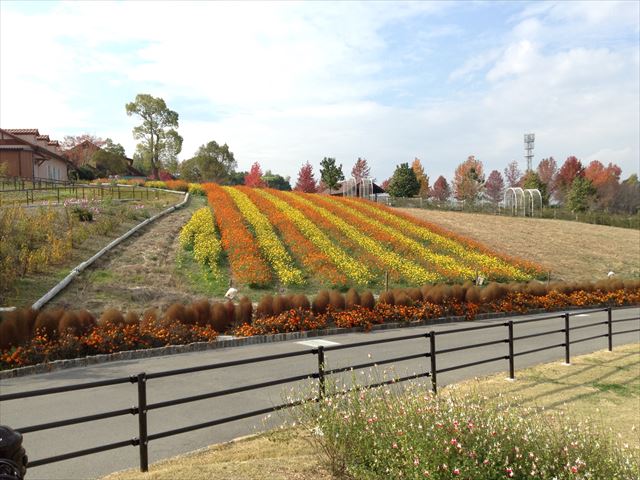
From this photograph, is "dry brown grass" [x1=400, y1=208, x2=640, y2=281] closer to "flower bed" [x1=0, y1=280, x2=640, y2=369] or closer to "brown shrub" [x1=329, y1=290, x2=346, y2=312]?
"flower bed" [x1=0, y1=280, x2=640, y2=369]

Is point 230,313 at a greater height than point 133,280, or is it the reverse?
point 133,280

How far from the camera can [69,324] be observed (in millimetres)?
12492

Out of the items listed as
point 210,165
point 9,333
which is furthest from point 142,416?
point 210,165

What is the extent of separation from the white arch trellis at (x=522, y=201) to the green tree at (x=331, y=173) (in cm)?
2835

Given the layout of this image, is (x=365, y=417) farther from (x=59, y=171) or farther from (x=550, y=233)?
(x=59, y=171)

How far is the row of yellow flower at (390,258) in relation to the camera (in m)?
25.8

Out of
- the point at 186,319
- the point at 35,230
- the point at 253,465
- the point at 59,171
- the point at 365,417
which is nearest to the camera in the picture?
the point at 365,417

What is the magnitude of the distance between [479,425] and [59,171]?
203 feet

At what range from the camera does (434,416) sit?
4566 mm

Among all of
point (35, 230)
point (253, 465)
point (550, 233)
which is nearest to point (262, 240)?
point (35, 230)

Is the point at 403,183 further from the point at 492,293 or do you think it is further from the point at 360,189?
the point at 492,293

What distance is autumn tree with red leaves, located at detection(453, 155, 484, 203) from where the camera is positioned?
97.9 meters

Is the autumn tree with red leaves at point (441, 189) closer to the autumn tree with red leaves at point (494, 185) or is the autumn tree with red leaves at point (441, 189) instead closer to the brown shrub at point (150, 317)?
the autumn tree with red leaves at point (494, 185)

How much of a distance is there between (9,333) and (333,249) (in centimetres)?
1825
